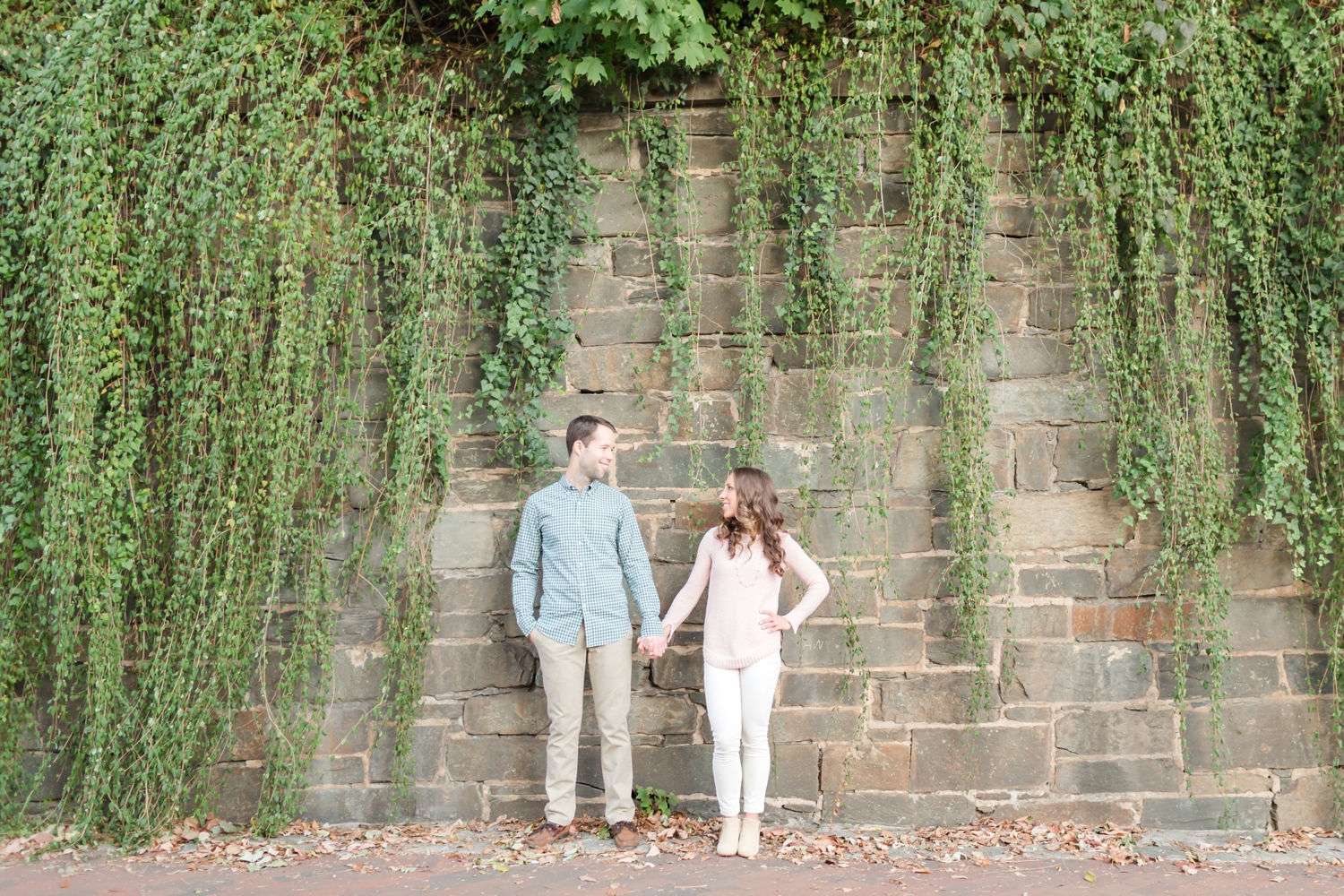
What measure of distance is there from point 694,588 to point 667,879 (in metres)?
1.14

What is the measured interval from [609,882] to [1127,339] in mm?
3210

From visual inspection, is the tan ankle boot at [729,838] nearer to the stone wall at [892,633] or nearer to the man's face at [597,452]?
the stone wall at [892,633]

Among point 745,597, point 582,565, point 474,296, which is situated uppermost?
point 474,296

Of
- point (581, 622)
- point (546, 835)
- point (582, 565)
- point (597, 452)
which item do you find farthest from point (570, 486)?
point (546, 835)

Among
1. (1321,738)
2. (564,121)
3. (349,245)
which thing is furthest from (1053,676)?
(349,245)

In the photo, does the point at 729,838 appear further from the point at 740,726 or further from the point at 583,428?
the point at 583,428

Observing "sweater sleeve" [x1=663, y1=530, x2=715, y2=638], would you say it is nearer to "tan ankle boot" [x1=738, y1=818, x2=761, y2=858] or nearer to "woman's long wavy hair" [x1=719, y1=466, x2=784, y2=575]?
"woman's long wavy hair" [x1=719, y1=466, x2=784, y2=575]

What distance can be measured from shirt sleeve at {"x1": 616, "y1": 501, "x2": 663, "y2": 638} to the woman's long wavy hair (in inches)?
16.1

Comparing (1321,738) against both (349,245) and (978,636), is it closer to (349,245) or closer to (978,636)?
(978,636)

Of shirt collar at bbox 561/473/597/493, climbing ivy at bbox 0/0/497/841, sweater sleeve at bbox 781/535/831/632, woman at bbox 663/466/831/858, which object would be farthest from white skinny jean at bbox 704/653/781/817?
climbing ivy at bbox 0/0/497/841

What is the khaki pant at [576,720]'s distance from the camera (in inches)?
156

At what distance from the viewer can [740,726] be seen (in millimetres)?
3861

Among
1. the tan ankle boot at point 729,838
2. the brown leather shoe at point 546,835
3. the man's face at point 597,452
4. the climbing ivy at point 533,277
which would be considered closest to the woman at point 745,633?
the tan ankle boot at point 729,838

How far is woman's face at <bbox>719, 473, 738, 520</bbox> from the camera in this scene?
390 cm
